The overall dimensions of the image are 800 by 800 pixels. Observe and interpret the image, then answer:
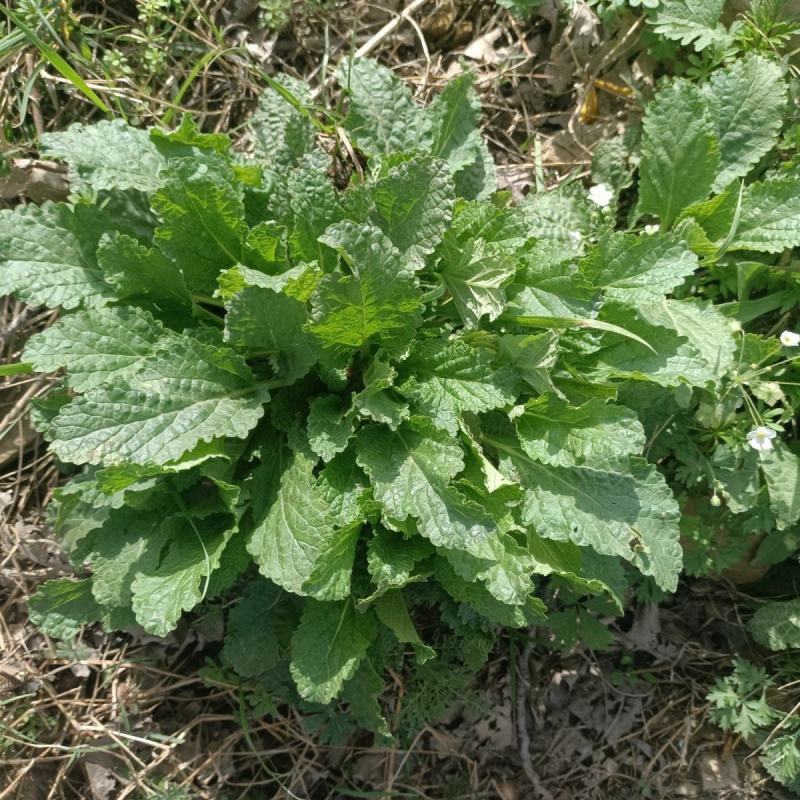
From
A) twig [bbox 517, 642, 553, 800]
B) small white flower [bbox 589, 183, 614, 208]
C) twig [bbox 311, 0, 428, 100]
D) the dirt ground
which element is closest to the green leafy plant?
the dirt ground

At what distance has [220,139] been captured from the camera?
8.27 feet

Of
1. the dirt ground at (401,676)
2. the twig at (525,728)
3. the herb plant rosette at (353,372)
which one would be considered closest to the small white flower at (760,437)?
the herb plant rosette at (353,372)

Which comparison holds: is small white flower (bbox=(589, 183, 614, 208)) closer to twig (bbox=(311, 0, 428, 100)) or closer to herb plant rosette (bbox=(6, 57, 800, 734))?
herb plant rosette (bbox=(6, 57, 800, 734))

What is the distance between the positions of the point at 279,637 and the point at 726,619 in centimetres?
200

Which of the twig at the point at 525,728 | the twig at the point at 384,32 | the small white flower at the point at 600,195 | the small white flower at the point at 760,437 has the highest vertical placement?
the twig at the point at 384,32

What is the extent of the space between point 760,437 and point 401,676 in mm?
1679

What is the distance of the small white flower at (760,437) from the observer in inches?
107

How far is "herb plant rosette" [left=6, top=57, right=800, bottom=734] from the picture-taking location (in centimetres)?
229

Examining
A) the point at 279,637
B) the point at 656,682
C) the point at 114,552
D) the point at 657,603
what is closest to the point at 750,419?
the point at 657,603

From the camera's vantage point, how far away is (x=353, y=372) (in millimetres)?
2609

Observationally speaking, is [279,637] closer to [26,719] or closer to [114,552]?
[114,552]

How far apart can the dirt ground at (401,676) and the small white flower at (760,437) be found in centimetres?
96

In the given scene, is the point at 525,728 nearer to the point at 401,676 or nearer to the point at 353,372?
the point at 401,676

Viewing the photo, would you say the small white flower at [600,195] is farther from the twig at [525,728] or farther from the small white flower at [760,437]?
the twig at [525,728]
